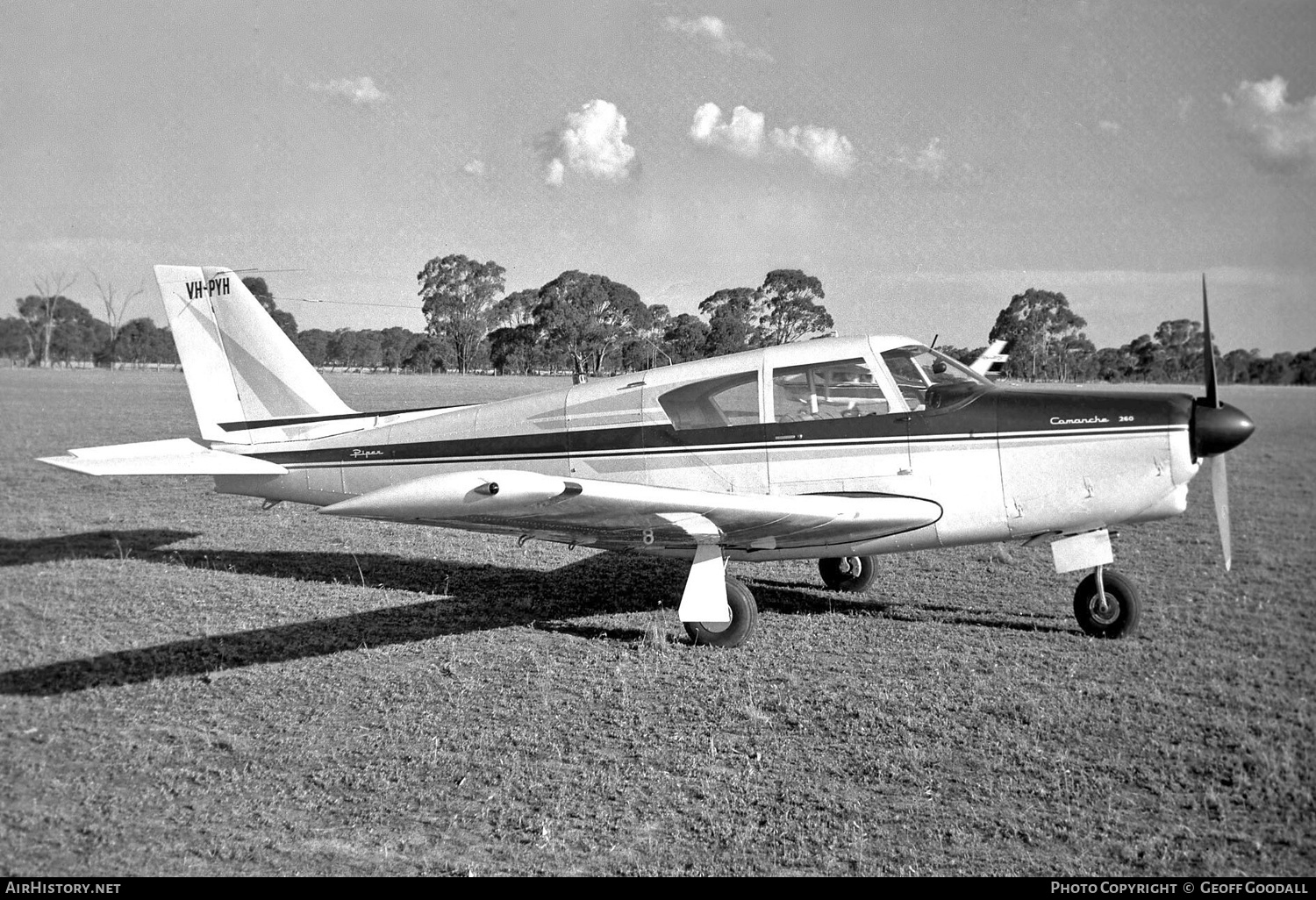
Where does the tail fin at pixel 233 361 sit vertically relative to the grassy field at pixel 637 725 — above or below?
above

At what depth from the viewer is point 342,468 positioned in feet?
24.5

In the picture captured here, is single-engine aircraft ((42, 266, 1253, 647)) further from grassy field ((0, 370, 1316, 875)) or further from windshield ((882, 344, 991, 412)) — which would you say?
grassy field ((0, 370, 1316, 875))

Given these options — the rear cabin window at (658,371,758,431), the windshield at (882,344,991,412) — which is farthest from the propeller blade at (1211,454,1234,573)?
the rear cabin window at (658,371,758,431)

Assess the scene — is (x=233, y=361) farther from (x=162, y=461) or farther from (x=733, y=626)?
(x=733, y=626)

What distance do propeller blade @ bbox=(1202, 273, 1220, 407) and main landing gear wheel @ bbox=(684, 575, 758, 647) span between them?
3.14 meters

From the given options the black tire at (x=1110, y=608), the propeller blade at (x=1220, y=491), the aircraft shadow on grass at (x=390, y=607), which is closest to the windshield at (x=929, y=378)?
the propeller blade at (x=1220, y=491)

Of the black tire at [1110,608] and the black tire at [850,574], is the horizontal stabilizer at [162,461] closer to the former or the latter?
the black tire at [850,574]

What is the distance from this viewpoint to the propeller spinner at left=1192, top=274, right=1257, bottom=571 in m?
5.38

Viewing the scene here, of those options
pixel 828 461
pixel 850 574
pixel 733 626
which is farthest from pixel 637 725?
pixel 850 574

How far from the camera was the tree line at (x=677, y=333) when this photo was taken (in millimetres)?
8492

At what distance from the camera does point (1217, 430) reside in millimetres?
5414

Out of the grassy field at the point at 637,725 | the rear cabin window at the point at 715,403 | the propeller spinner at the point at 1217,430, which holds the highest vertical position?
the rear cabin window at the point at 715,403

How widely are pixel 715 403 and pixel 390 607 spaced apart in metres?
3.10

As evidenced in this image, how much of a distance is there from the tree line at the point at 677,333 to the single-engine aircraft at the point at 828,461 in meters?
0.80
